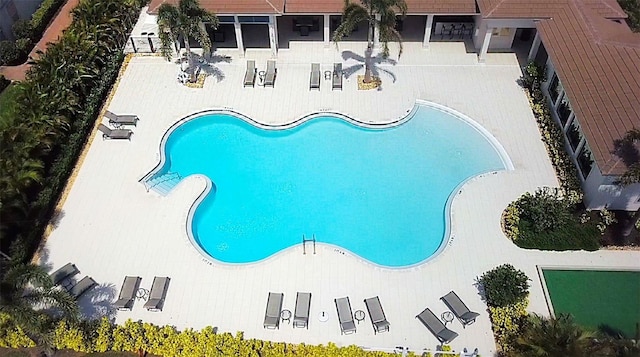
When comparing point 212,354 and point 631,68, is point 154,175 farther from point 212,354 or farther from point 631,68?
point 631,68

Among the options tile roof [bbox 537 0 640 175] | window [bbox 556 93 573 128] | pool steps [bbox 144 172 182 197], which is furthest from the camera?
window [bbox 556 93 573 128]

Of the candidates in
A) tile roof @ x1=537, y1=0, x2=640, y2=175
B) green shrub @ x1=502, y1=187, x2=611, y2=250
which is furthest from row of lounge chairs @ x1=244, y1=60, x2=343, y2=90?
green shrub @ x1=502, y1=187, x2=611, y2=250

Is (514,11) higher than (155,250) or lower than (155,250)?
higher

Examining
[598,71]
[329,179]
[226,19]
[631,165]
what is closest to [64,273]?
[329,179]

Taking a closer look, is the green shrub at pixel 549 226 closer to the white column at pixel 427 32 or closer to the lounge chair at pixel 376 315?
the lounge chair at pixel 376 315

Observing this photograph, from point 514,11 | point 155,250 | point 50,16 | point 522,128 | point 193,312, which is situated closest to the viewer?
point 193,312

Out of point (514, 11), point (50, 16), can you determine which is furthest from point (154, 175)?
point (514, 11)

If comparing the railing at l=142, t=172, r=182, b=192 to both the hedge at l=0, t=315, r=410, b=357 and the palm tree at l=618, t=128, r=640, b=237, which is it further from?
the palm tree at l=618, t=128, r=640, b=237
